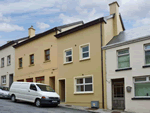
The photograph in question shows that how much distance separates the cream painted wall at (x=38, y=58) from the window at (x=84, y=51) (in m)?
3.53

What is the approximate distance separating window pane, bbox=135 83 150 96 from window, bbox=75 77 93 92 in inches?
162

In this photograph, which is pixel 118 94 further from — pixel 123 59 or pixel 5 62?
pixel 5 62

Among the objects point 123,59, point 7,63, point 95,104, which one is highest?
point 7,63

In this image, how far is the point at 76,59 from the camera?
63.4 feet

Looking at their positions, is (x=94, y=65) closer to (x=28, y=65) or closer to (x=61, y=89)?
(x=61, y=89)

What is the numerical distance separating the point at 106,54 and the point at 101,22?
9.05ft

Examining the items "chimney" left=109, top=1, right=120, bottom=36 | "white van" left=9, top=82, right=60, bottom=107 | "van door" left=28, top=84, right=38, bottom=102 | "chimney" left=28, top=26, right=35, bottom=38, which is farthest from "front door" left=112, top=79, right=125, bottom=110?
"chimney" left=28, top=26, right=35, bottom=38

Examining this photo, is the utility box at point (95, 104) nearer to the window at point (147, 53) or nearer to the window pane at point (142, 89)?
the window pane at point (142, 89)

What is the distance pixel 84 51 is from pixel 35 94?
18.9ft

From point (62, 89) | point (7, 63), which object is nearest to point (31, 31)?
point (7, 63)

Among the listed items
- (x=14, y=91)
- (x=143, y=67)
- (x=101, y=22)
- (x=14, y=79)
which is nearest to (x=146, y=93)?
(x=143, y=67)

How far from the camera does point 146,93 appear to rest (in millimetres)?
14508

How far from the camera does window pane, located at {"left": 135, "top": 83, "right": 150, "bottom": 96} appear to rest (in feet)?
47.5

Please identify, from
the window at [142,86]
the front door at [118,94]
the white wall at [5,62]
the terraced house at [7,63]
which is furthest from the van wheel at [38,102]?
the white wall at [5,62]
